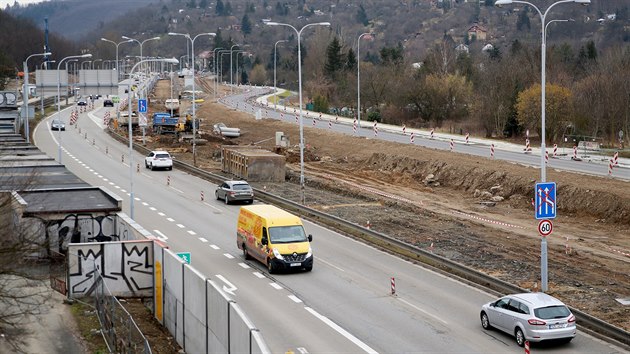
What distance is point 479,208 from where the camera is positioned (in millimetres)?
46094

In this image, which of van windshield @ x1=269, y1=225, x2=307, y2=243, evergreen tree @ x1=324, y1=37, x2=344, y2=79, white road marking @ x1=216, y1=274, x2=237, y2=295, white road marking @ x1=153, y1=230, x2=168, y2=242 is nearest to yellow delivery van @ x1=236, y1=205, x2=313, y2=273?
van windshield @ x1=269, y1=225, x2=307, y2=243

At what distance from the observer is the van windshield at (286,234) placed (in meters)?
29.4

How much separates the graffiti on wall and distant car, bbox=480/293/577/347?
1025 cm

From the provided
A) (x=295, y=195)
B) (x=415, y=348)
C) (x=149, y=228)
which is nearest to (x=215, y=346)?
(x=415, y=348)

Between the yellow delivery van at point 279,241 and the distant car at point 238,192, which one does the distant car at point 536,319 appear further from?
the distant car at point 238,192

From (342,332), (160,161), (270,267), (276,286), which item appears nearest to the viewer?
(342,332)

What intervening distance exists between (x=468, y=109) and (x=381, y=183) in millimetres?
42631

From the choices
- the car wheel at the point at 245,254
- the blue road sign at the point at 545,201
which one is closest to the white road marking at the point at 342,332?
the car wheel at the point at 245,254

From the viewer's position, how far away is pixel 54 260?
2778 cm

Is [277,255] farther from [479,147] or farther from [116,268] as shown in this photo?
[479,147]

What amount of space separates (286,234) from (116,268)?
22.3 ft

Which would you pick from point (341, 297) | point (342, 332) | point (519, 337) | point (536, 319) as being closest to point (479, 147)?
point (341, 297)

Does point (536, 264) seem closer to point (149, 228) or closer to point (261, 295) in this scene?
point (261, 295)

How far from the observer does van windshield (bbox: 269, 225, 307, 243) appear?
96.4ft
